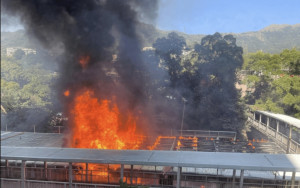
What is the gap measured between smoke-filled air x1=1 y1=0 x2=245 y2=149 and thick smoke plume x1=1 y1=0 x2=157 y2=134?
0.17ft

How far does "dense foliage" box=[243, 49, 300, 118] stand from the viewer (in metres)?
24.3

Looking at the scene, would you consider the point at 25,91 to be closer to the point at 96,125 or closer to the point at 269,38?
the point at 96,125

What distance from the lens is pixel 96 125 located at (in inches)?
576

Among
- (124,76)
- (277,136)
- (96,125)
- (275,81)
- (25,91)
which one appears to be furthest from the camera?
(25,91)

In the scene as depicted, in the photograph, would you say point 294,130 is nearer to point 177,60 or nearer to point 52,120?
point 177,60

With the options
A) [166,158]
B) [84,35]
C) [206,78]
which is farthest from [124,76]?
[166,158]

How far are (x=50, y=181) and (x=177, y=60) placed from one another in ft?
61.0

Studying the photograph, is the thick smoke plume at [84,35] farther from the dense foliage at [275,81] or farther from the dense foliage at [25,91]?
the dense foliage at [275,81]

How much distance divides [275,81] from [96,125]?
18.8m

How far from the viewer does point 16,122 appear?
25906mm

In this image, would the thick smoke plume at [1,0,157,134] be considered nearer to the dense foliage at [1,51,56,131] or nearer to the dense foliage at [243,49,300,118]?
the dense foliage at [1,51,56,131]

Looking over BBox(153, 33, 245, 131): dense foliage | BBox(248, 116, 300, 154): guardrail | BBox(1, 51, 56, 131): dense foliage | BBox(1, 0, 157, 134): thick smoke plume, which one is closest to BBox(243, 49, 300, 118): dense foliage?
BBox(248, 116, 300, 154): guardrail

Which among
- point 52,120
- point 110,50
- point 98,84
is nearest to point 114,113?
point 98,84

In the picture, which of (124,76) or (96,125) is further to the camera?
(124,76)
